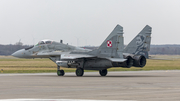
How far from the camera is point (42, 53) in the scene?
1219 inches

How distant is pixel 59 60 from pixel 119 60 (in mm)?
6256

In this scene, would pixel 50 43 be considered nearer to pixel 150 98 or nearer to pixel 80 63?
pixel 80 63

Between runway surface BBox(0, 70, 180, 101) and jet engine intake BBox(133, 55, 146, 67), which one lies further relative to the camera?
jet engine intake BBox(133, 55, 146, 67)

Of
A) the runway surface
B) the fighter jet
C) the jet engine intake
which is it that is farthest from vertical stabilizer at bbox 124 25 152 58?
the runway surface

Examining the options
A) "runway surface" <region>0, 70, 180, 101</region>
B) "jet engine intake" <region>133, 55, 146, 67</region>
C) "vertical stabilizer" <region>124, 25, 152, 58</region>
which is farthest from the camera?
"vertical stabilizer" <region>124, 25, 152, 58</region>

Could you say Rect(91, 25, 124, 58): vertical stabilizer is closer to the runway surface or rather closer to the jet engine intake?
the jet engine intake

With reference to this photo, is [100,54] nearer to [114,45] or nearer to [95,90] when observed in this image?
[114,45]

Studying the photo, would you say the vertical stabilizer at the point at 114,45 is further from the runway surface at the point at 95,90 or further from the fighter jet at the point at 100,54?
the runway surface at the point at 95,90

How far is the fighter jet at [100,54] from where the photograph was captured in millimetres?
28078

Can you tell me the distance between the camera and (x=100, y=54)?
2844cm

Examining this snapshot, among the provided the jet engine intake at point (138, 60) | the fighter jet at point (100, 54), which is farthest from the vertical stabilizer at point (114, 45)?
the jet engine intake at point (138, 60)

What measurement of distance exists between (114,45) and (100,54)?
4.93 feet

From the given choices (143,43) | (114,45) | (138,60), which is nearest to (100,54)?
(114,45)

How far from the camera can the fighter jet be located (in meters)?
28.1
